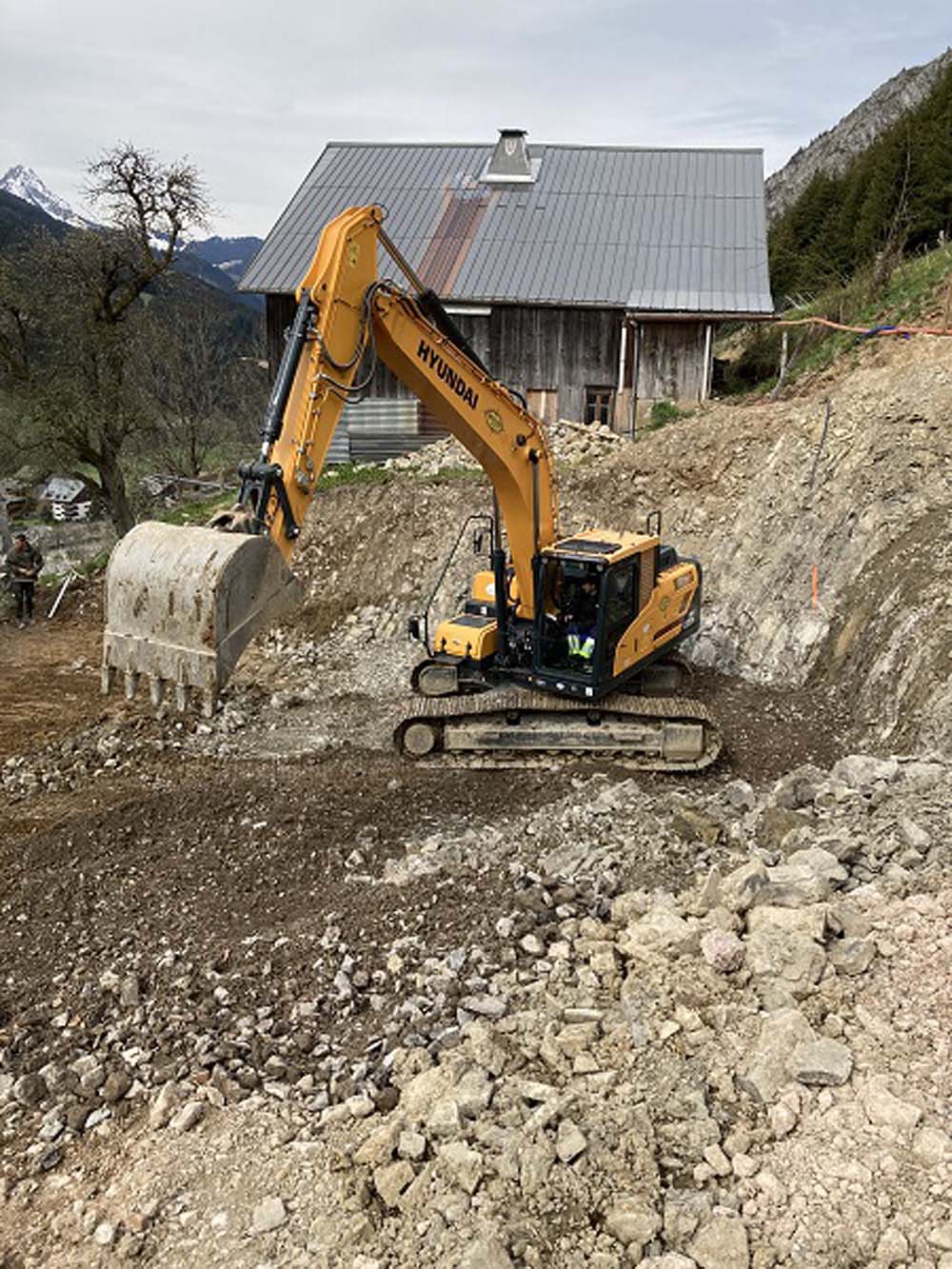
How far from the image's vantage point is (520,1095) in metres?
4.59

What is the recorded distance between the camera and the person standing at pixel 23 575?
1547cm

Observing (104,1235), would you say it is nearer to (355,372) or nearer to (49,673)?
(355,372)

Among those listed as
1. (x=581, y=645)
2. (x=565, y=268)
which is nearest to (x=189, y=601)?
(x=581, y=645)

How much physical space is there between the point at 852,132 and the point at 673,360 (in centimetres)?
6446

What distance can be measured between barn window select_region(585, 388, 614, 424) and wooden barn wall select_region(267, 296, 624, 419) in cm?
12

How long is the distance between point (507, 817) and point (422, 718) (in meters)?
1.61

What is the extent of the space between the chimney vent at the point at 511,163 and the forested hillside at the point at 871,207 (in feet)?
26.1

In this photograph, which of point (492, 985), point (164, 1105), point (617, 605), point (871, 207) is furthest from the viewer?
point (871, 207)

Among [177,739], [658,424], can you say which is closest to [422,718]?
[177,739]

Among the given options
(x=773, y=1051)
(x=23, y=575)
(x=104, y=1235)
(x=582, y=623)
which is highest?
(x=582, y=623)

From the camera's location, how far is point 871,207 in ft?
99.1

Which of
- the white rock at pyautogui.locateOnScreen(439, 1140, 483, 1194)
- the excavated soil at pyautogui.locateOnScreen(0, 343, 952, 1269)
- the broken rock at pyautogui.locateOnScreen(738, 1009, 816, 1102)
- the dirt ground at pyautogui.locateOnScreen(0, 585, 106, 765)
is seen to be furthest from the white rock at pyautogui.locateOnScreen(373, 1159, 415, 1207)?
the dirt ground at pyautogui.locateOnScreen(0, 585, 106, 765)

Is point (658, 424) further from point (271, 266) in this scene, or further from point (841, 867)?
point (841, 867)

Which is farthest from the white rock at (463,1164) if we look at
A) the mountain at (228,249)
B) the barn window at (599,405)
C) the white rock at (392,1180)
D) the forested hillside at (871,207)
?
the mountain at (228,249)
